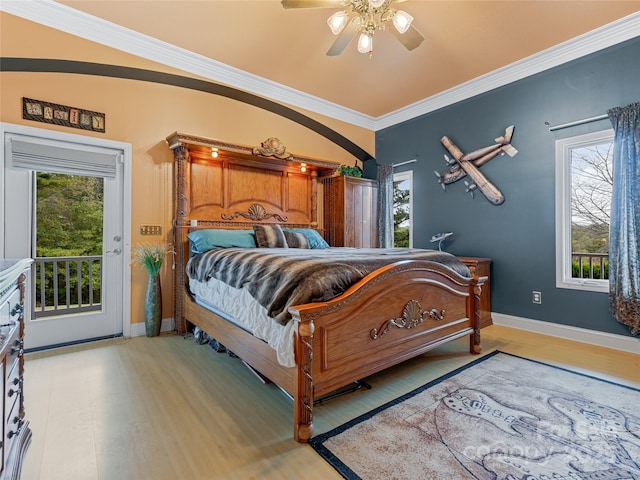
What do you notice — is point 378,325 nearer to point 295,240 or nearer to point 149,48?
point 295,240

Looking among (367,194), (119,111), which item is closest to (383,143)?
(367,194)

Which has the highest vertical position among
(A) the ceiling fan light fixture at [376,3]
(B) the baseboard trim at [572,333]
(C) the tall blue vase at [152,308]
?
(A) the ceiling fan light fixture at [376,3]

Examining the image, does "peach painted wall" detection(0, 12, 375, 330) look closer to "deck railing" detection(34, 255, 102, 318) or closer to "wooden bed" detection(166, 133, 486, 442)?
"wooden bed" detection(166, 133, 486, 442)

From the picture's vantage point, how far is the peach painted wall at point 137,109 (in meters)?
2.71

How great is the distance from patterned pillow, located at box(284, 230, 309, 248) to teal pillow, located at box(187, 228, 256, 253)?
438mm

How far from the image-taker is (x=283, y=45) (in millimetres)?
3344

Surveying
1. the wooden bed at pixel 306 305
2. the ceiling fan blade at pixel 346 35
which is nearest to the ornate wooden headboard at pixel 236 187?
the wooden bed at pixel 306 305

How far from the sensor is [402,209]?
5.19 meters

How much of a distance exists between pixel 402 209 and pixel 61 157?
449cm

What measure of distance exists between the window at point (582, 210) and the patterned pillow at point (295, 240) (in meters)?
2.82

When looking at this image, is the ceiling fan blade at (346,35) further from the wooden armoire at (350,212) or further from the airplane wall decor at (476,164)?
the airplane wall decor at (476,164)

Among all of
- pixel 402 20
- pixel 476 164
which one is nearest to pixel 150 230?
pixel 402 20

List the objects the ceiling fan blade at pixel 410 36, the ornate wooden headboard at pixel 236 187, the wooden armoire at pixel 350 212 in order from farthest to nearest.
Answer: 1. the wooden armoire at pixel 350 212
2. the ornate wooden headboard at pixel 236 187
3. the ceiling fan blade at pixel 410 36

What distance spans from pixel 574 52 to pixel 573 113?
63 cm
